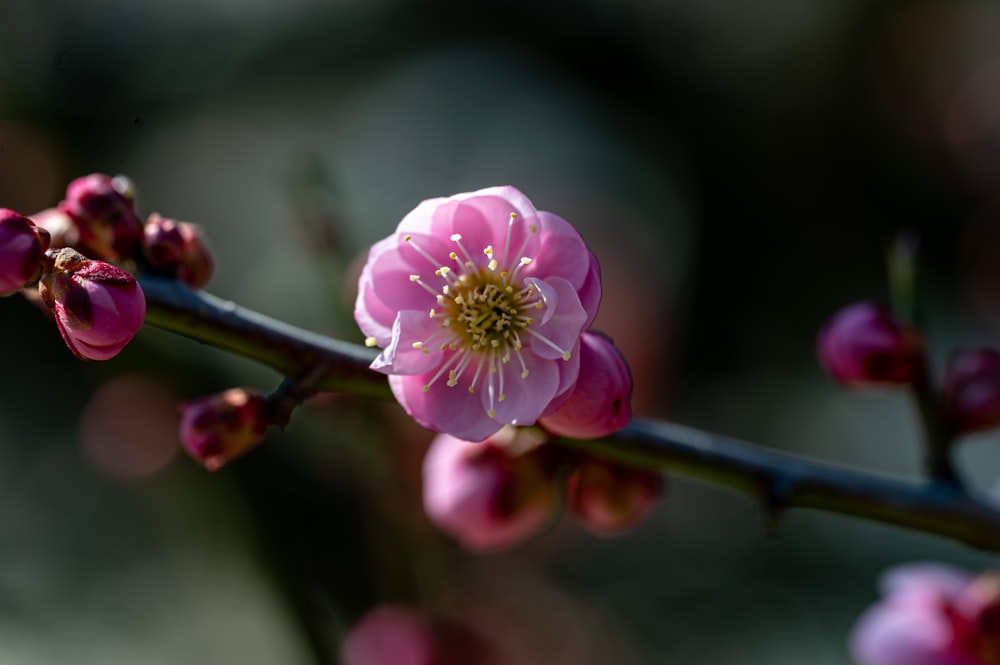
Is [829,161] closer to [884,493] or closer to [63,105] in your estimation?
[63,105]

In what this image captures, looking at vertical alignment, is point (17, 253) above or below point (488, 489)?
above

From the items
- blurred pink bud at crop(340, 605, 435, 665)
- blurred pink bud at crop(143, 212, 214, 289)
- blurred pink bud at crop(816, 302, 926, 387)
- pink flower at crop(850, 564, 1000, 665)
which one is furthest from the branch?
blurred pink bud at crop(340, 605, 435, 665)

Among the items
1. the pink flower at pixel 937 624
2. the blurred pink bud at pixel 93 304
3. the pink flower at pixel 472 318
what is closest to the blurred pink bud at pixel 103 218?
the blurred pink bud at pixel 93 304

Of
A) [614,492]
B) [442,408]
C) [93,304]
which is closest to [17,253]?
[93,304]

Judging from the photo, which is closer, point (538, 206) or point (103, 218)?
point (103, 218)

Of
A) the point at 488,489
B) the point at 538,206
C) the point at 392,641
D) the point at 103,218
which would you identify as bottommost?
the point at 392,641

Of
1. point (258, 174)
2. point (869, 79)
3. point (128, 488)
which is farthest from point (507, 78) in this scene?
point (128, 488)

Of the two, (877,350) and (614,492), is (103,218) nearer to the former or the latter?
(614,492)
